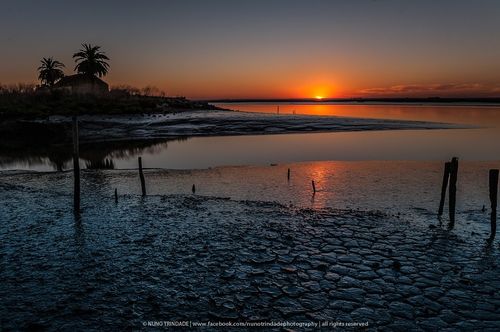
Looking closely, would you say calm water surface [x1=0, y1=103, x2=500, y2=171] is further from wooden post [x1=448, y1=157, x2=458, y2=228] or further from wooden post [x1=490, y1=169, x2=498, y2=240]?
wooden post [x1=490, y1=169, x2=498, y2=240]

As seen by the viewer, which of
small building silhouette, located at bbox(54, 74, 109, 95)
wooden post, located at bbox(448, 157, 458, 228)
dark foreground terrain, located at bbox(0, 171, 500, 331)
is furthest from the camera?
small building silhouette, located at bbox(54, 74, 109, 95)

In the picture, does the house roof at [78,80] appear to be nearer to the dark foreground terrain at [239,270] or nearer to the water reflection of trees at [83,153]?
the water reflection of trees at [83,153]

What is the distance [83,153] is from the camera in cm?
3959

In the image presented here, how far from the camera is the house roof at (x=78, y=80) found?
3327 inches

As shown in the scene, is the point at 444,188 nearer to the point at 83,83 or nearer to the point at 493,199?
the point at 493,199

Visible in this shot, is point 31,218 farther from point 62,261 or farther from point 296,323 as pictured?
point 296,323

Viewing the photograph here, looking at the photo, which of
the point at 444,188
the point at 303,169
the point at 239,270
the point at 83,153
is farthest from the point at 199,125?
the point at 239,270

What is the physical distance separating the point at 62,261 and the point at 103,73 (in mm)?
81786

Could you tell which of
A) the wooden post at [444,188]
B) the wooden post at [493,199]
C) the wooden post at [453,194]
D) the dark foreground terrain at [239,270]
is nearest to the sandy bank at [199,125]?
the dark foreground terrain at [239,270]

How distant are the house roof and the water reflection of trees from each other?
44.4 meters

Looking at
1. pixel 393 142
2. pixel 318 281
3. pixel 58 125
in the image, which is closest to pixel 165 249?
pixel 318 281

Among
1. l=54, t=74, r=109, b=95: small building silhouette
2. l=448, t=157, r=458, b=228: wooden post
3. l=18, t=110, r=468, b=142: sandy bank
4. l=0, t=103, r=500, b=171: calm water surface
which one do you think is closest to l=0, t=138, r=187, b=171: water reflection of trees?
l=0, t=103, r=500, b=171: calm water surface

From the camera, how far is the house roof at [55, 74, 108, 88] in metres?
84.5

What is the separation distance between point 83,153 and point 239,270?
1367 inches
